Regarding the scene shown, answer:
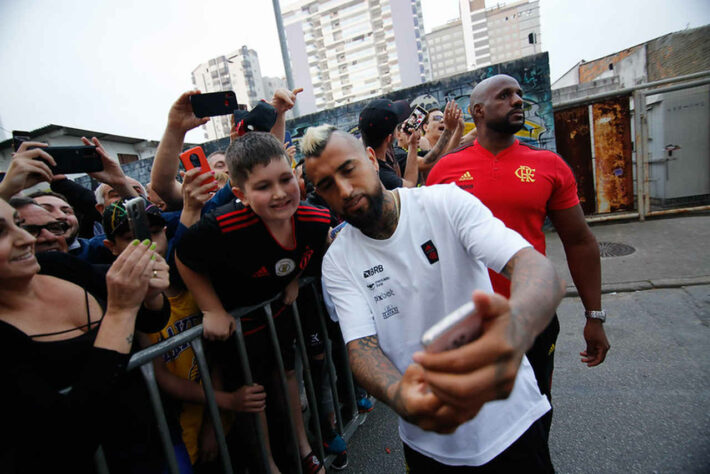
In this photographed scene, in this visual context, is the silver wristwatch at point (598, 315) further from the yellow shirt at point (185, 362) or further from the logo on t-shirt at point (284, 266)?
the yellow shirt at point (185, 362)

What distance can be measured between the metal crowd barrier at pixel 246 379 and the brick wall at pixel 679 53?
16115 millimetres

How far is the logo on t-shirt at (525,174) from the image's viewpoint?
203 centimetres

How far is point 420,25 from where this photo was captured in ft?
317

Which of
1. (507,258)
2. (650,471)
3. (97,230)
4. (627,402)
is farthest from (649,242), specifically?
(97,230)

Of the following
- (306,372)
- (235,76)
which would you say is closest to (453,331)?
(306,372)

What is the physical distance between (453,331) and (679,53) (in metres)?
18.3

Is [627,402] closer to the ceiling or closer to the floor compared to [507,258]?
closer to the floor

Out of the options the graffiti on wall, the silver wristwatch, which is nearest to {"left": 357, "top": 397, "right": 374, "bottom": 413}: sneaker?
the silver wristwatch

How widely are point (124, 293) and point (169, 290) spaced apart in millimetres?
846

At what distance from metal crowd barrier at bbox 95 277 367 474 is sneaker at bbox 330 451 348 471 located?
38 mm

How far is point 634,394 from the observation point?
2.76m

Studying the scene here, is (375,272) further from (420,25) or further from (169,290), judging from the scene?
(420,25)

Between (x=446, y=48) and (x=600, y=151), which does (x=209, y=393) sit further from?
(x=446, y=48)

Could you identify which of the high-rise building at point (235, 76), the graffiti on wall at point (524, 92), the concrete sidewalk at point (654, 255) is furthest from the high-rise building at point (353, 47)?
the concrete sidewalk at point (654, 255)
